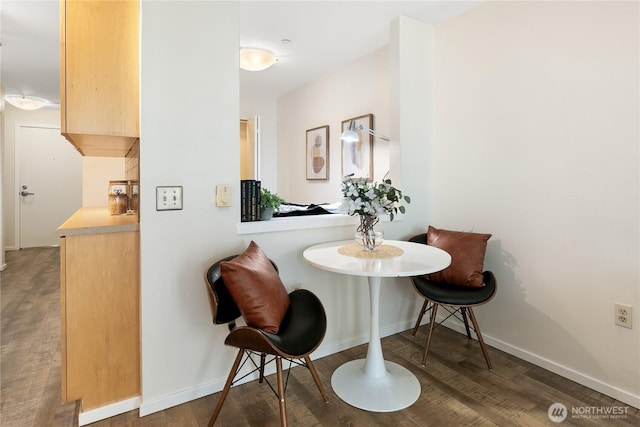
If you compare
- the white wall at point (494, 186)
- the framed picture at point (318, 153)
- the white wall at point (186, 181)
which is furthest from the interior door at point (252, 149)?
the white wall at point (186, 181)

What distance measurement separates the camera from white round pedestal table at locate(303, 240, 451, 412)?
1.71 m

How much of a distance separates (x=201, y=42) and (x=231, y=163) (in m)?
0.63

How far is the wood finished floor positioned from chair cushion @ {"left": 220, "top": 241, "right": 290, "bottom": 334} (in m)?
0.54

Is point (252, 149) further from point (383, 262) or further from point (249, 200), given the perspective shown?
point (383, 262)

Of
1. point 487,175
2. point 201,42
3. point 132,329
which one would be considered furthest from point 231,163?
point 487,175

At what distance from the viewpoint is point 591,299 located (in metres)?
1.97

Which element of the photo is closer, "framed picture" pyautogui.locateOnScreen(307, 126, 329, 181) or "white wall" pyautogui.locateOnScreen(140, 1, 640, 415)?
"white wall" pyautogui.locateOnScreen(140, 1, 640, 415)

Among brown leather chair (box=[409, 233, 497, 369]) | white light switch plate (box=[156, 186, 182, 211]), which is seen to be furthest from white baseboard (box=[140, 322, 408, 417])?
white light switch plate (box=[156, 186, 182, 211])

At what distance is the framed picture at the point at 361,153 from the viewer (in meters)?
3.49

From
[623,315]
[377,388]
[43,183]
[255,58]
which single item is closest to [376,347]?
[377,388]

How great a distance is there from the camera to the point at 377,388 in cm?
192

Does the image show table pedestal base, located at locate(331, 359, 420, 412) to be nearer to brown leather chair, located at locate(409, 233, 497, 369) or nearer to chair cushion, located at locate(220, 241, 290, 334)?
brown leather chair, located at locate(409, 233, 497, 369)

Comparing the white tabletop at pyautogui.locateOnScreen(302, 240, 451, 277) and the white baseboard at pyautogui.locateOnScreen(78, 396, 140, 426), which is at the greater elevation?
the white tabletop at pyautogui.locateOnScreen(302, 240, 451, 277)

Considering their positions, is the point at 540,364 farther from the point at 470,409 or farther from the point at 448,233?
the point at 448,233
